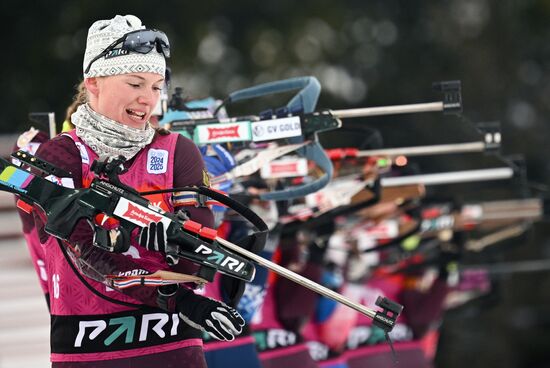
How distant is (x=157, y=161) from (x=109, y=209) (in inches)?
13.7

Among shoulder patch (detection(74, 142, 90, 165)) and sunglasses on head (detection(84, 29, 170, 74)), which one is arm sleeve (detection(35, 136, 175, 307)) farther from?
sunglasses on head (detection(84, 29, 170, 74))

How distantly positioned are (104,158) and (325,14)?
19.4m

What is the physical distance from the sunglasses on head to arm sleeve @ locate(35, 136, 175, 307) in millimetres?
314

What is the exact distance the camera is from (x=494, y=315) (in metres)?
21.5

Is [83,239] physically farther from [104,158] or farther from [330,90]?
[330,90]

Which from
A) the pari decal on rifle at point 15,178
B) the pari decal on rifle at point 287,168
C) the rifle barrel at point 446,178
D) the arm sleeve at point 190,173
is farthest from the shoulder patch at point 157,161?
the rifle barrel at point 446,178

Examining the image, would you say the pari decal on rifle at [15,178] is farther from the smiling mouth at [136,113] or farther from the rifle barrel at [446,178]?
the rifle barrel at [446,178]

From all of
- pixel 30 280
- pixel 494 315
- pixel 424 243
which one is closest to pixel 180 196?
pixel 424 243

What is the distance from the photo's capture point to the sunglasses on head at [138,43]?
5.38 metres

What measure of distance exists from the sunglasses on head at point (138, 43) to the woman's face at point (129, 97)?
0.27 feet

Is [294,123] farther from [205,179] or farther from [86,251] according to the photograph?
[86,251]

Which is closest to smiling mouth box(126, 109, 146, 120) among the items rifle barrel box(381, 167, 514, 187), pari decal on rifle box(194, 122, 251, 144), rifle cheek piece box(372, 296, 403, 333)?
rifle cheek piece box(372, 296, 403, 333)

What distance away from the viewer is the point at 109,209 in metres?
5.14

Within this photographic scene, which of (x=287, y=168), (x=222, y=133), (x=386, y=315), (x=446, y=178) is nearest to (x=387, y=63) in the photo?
(x=446, y=178)
